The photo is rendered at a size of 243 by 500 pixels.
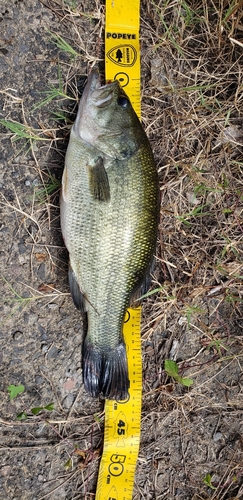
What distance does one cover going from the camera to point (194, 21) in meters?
2.89

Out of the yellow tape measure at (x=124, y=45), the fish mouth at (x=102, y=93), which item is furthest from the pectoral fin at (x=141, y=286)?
the yellow tape measure at (x=124, y=45)

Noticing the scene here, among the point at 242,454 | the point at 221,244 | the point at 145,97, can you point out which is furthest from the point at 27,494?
the point at 145,97

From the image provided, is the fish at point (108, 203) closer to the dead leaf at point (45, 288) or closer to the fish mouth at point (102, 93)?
the fish mouth at point (102, 93)

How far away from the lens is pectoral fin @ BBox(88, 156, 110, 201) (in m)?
2.25

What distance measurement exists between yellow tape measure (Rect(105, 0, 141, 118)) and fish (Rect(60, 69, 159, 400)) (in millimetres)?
395

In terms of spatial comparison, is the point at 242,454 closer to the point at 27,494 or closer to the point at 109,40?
the point at 27,494

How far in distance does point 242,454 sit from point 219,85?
2440mm

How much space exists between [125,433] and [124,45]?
7.95ft

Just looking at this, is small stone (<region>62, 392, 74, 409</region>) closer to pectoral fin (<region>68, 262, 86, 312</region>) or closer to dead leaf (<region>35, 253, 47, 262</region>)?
pectoral fin (<region>68, 262, 86, 312</region>)

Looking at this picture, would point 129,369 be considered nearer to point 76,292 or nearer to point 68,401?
point 68,401

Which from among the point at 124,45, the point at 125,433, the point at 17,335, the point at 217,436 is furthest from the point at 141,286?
the point at 124,45

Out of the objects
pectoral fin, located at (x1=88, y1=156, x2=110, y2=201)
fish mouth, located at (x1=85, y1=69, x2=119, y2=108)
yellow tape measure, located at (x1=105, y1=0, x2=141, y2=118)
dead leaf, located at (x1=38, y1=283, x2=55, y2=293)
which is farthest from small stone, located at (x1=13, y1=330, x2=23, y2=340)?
yellow tape measure, located at (x1=105, y1=0, x2=141, y2=118)

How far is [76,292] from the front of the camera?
2.53 m

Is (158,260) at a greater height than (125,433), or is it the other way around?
(158,260)
